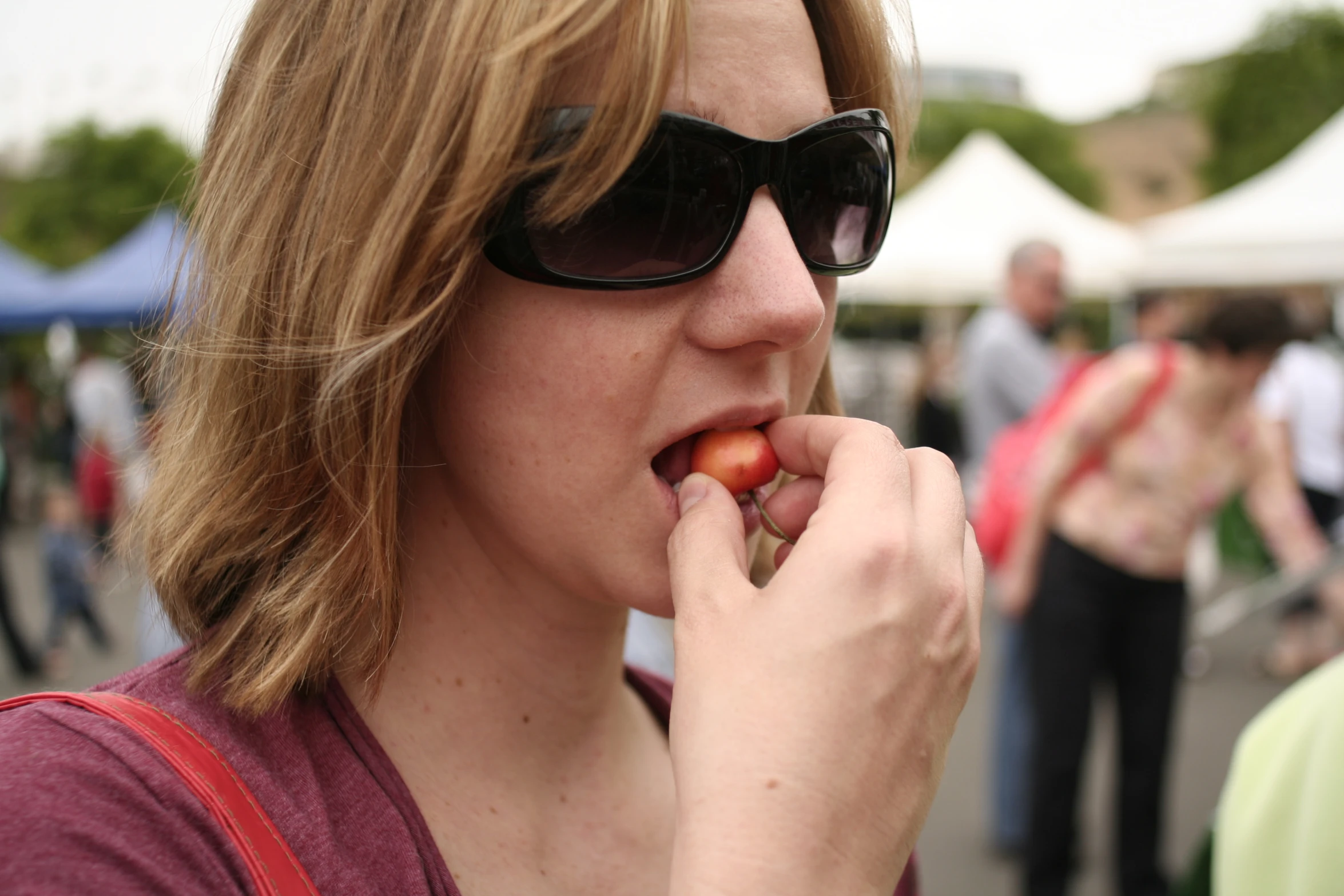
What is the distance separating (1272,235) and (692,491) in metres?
11.0

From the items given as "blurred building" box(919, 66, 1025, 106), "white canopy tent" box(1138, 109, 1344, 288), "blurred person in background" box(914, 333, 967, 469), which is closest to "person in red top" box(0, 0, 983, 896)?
"blurred person in background" box(914, 333, 967, 469)

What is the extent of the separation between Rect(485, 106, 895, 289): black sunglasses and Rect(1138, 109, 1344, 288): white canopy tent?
10505mm

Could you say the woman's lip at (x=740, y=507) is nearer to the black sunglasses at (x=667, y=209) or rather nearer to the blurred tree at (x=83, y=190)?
the black sunglasses at (x=667, y=209)

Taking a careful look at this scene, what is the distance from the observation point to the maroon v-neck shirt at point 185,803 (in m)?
0.85

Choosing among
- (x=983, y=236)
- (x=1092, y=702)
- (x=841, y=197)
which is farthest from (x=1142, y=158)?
(x=841, y=197)

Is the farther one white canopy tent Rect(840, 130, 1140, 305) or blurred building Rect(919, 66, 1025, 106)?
blurred building Rect(919, 66, 1025, 106)

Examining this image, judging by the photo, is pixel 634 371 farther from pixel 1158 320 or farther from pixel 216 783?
pixel 1158 320

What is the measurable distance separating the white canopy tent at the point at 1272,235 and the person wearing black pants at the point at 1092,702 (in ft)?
24.3

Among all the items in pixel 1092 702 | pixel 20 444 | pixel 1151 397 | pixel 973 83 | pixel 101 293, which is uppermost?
pixel 1151 397

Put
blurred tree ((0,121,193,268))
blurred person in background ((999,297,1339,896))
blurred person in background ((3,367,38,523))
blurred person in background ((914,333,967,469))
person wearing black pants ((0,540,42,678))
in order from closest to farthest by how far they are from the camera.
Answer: blurred person in background ((999,297,1339,896)) → person wearing black pants ((0,540,42,678)) → blurred person in background ((914,333,967,469)) → blurred person in background ((3,367,38,523)) → blurred tree ((0,121,193,268))

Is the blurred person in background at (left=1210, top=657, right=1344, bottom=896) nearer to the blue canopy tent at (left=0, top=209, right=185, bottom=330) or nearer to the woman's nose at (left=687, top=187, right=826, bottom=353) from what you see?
the woman's nose at (left=687, top=187, right=826, bottom=353)

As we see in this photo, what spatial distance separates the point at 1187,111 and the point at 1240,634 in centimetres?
5803

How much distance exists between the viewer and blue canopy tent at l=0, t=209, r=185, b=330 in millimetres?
10422

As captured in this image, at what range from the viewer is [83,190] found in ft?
128
